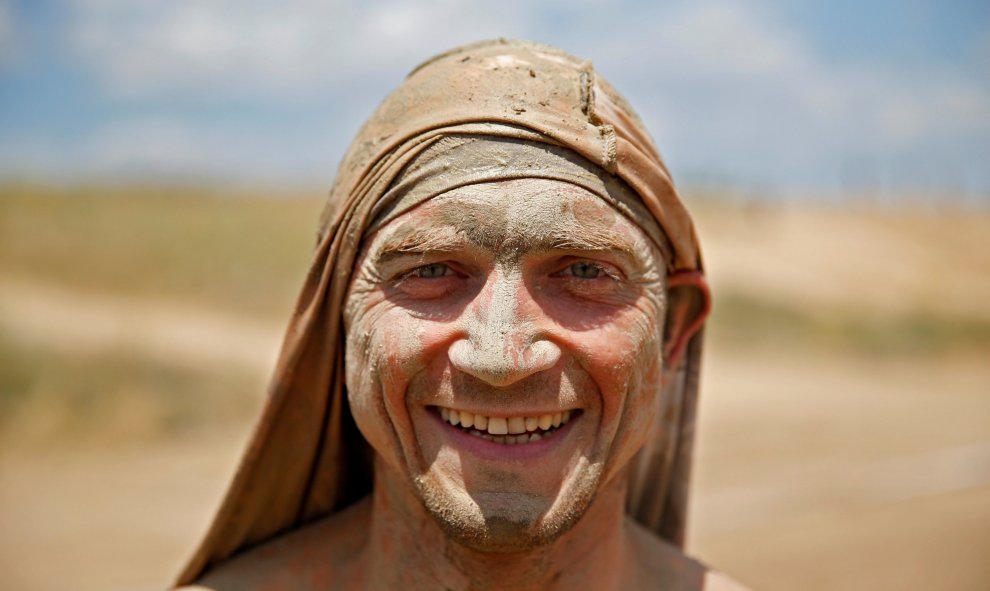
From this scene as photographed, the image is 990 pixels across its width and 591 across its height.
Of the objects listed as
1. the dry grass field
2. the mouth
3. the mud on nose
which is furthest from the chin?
the dry grass field

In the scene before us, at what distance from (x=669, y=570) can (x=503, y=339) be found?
1.18 m

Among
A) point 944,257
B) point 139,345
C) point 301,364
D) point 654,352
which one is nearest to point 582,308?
point 654,352

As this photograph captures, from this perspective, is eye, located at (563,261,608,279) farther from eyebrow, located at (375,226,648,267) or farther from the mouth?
the mouth

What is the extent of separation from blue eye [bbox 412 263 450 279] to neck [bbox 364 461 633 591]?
0.54 metres

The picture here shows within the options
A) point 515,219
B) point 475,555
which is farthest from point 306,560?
point 515,219

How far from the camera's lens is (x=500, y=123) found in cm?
237

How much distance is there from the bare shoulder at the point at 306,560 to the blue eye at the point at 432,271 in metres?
0.97

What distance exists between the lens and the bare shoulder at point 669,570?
9.35 ft

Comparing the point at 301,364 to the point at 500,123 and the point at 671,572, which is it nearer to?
the point at 500,123

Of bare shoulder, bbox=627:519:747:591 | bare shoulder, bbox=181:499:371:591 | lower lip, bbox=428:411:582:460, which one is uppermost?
lower lip, bbox=428:411:582:460

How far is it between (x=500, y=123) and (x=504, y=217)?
0.29 meters

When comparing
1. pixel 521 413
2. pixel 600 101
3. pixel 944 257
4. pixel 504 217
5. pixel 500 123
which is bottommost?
pixel 521 413

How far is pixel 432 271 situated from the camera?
2375mm

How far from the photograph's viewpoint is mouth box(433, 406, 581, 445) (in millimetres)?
2268
